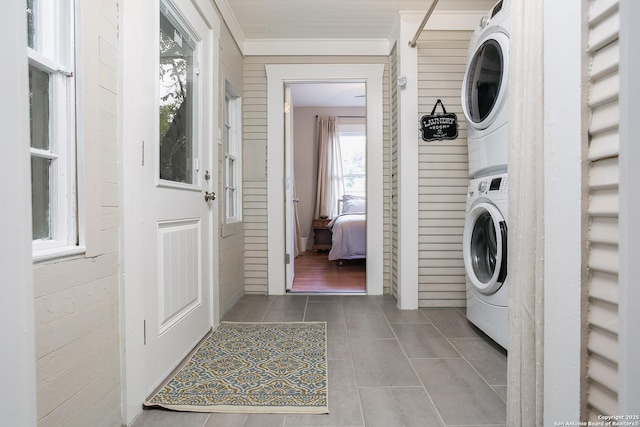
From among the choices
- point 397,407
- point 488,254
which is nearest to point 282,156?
point 488,254

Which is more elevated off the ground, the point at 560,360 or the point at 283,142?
the point at 283,142

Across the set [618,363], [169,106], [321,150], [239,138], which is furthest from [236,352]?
[321,150]

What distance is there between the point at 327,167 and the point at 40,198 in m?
5.75

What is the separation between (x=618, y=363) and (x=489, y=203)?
1.38 m

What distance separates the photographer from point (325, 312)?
2742 millimetres

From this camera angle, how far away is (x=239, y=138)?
3.21 meters

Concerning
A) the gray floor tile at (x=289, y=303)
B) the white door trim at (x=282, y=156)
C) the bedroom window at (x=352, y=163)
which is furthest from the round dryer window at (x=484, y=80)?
the bedroom window at (x=352, y=163)

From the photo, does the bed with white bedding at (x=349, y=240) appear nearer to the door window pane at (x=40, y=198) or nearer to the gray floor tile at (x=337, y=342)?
the gray floor tile at (x=337, y=342)

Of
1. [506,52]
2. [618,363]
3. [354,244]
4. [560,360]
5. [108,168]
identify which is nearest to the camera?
[618,363]

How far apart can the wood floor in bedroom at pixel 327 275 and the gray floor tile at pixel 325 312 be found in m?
0.41

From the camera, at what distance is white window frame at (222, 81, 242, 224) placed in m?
3.00

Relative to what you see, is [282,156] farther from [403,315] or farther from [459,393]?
[459,393]

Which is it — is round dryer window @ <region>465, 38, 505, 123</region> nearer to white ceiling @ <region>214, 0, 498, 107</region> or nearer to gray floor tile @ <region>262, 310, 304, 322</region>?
white ceiling @ <region>214, 0, 498, 107</region>

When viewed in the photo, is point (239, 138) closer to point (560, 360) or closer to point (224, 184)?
point (224, 184)
